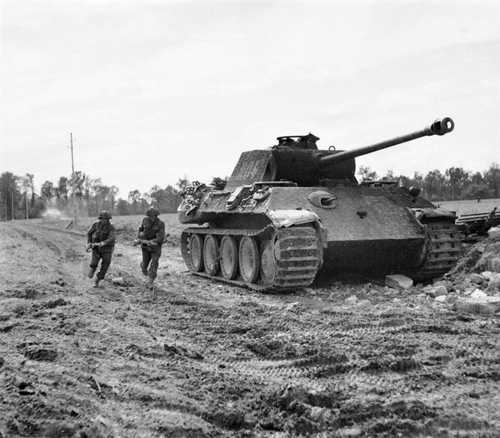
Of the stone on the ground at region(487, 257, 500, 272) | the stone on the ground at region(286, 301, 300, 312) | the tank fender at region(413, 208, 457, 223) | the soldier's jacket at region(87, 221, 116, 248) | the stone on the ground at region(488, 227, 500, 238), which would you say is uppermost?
the tank fender at region(413, 208, 457, 223)

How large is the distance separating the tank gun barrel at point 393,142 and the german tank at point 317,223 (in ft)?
0.06

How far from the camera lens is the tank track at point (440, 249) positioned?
1144 centimetres

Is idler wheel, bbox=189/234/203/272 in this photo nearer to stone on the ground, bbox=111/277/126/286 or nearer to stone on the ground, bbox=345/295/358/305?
stone on the ground, bbox=111/277/126/286

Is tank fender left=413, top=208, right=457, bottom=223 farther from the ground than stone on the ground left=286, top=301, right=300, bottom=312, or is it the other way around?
tank fender left=413, top=208, right=457, bottom=223

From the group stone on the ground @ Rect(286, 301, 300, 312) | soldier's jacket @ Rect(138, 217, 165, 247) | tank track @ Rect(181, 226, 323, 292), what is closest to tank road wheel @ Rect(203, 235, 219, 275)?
soldier's jacket @ Rect(138, 217, 165, 247)

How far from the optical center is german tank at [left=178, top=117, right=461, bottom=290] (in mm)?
10359

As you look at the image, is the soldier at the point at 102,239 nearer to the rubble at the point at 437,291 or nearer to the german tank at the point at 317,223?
the german tank at the point at 317,223

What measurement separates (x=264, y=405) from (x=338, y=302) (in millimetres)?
5436

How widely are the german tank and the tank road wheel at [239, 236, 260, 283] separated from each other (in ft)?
0.06

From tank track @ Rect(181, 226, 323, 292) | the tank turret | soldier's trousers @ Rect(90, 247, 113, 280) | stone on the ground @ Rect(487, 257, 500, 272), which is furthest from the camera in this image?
the tank turret

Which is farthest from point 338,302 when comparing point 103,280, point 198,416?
point 198,416

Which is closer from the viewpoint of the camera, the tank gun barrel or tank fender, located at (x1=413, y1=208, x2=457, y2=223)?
the tank gun barrel

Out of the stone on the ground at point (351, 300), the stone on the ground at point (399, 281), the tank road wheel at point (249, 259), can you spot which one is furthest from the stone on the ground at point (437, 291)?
the tank road wheel at point (249, 259)

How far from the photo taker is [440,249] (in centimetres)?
1147
